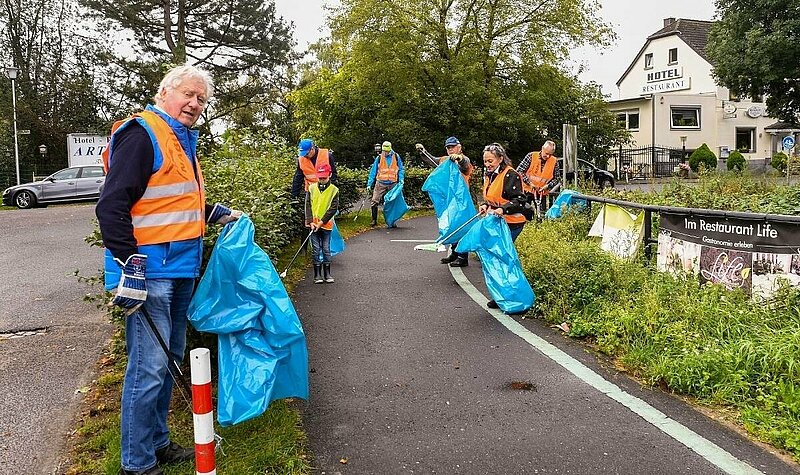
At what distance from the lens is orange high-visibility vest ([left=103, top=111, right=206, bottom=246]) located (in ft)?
10.9

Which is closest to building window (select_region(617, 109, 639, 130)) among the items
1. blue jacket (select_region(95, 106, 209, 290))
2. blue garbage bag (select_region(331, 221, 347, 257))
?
blue garbage bag (select_region(331, 221, 347, 257))

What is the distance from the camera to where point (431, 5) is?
3008 cm

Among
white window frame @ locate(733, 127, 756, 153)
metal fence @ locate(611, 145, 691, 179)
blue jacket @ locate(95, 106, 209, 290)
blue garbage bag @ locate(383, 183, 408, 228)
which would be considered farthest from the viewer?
white window frame @ locate(733, 127, 756, 153)

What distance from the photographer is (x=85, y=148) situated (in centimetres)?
3231

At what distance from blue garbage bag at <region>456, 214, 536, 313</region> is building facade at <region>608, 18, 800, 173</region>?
41.6 m

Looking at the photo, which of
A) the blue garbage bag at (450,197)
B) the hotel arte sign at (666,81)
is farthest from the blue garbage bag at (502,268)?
the hotel arte sign at (666,81)

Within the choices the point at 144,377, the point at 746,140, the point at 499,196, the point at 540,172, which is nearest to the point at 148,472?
the point at 144,377

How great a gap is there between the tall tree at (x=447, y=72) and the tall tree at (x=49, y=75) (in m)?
12.4

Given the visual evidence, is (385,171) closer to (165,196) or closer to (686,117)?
(165,196)

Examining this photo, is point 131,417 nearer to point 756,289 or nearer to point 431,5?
point 756,289

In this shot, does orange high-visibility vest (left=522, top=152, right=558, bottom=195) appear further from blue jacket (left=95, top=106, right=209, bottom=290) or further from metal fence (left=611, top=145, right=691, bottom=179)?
metal fence (left=611, top=145, right=691, bottom=179)

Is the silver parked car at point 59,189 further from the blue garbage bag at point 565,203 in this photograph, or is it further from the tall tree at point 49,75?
the blue garbage bag at point 565,203

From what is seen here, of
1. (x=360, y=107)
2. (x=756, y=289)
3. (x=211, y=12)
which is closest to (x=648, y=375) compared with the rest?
(x=756, y=289)

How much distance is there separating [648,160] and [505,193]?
3876 cm
